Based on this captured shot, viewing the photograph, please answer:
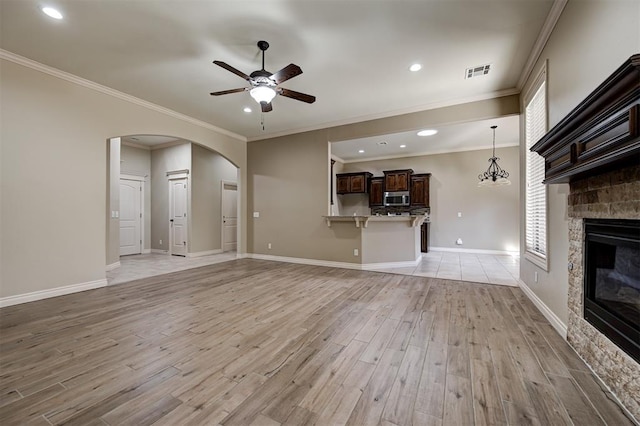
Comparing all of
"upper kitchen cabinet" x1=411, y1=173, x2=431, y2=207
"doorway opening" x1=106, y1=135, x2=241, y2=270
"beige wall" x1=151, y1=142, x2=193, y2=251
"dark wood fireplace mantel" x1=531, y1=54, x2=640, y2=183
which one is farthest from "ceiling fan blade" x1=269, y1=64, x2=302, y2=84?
"upper kitchen cabinet" x1=411, y1=173, x2=431, y2=207

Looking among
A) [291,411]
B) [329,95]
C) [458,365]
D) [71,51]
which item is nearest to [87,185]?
[71,51]

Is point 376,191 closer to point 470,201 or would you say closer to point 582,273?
point 470,201

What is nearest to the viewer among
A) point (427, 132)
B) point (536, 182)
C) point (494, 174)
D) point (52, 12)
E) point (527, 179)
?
point (52, 12)

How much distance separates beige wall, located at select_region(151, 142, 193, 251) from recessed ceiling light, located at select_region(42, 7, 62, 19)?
449 cm

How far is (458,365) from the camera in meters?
1.88

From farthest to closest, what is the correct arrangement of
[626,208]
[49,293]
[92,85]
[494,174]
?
1. [494,174]
2. [92,85]
3. [49,293]
4. [626,208]

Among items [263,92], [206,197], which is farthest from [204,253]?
[263,92]

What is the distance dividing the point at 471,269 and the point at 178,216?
7309 millimetres

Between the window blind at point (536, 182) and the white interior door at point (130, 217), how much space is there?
29.0ft

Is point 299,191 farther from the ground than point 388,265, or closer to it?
farther from the ground

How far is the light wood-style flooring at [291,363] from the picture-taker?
4.70ft

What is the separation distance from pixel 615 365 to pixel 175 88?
5.53 m

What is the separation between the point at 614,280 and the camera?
5.63ft

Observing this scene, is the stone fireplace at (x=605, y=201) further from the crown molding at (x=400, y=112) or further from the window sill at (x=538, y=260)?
the crown molding at (x=400, y=112)
